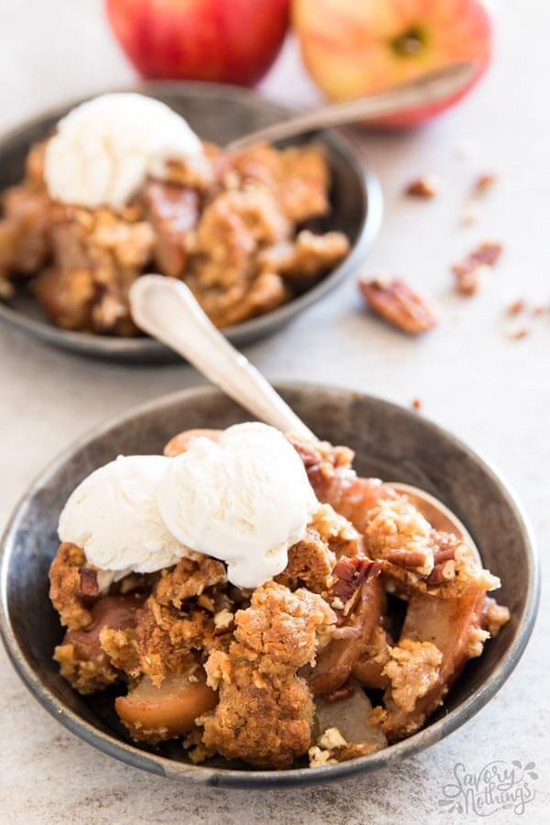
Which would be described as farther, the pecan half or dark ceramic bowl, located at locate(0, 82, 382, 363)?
the pecan half

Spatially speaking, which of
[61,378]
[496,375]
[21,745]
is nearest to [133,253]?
[61,378]

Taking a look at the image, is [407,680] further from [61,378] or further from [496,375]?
[61,378]

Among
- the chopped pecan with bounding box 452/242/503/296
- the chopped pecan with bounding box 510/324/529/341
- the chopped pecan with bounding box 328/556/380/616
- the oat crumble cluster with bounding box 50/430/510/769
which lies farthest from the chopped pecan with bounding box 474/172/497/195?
the chopped pecan with bounding box 328/556/380/616

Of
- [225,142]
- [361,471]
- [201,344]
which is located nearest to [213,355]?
[201,344]

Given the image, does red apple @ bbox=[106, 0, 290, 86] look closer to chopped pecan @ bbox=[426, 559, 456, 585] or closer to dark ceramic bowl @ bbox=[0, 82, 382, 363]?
dark ceramic bowl @ bbox=[0, 82, 382, 363]

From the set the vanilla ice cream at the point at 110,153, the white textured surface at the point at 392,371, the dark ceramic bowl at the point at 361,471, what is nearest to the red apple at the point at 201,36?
the white textured surface at the point at 392,371

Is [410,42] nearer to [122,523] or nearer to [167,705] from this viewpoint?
[122,523]
